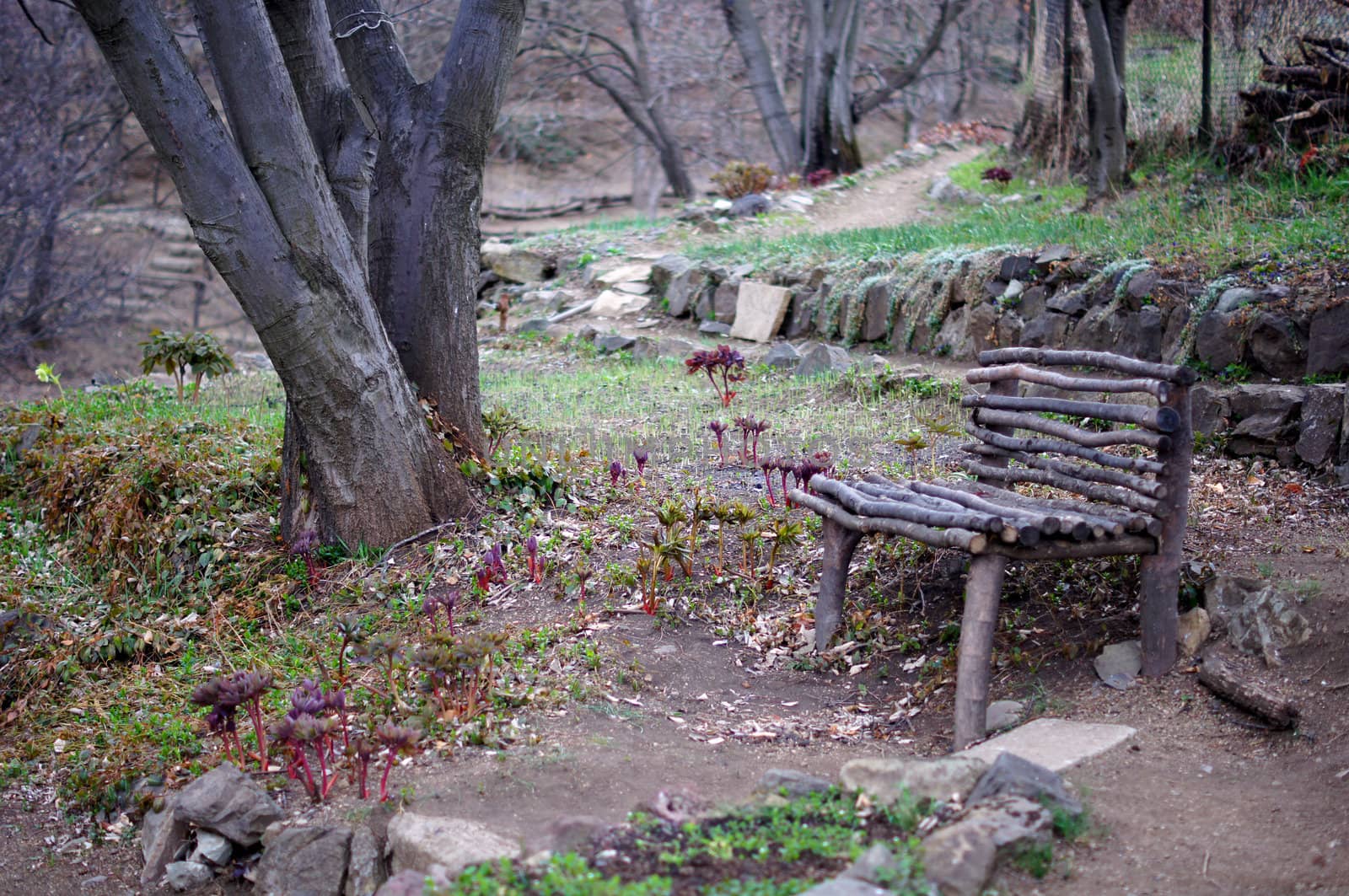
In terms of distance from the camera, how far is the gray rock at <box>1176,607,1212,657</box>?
387 centimetres

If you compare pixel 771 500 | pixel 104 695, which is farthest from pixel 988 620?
pixel 104 695

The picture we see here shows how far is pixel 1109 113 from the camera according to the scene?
938cm

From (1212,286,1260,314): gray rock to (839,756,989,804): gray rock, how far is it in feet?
13.1

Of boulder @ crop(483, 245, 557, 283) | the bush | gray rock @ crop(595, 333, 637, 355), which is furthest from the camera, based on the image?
the bush

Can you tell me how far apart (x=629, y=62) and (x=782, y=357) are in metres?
12.3

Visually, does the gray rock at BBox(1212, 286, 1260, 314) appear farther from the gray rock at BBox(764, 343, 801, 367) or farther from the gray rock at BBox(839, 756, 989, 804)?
the gray rock at BBox(839, 756, 989, 804)

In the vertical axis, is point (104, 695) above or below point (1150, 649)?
below

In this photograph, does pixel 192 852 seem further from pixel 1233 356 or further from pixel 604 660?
pixel 1233 356

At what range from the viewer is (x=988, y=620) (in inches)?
139

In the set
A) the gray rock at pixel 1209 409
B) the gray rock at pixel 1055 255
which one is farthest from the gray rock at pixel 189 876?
the gray rock at pixel 1055 255

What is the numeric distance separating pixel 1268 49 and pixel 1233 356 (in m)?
4.58

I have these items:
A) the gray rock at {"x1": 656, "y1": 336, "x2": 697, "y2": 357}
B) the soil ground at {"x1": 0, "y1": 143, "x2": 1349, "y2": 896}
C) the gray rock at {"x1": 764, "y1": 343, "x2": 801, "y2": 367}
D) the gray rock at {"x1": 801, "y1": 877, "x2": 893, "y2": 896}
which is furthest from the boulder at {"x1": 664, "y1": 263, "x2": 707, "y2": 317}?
the gray rock at {"x1": 801, "y1": 877, "x2": 893, "y2": 896}

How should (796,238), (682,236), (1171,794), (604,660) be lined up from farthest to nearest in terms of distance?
1. (682,236)
2. (796,238)
3. (604,660)
4. (1171,794)

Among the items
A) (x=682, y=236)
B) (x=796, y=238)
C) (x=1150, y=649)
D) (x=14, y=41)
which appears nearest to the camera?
(x=1150, y=649)
